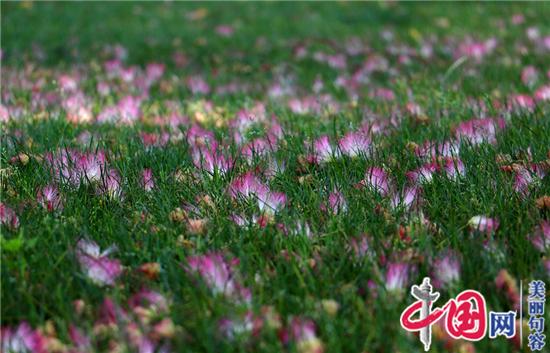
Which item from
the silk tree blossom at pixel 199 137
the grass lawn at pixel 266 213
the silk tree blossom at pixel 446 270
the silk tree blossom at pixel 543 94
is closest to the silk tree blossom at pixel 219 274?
the grass lawn at pixel 266 213

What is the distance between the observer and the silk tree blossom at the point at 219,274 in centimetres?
187

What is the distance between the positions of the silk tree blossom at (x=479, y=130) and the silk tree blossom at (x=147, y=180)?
1.34 metres

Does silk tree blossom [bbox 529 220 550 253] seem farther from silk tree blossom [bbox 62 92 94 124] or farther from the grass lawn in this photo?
silk tree blossom [bbox 62 92 94 124]

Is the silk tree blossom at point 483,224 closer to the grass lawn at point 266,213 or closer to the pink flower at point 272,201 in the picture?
the grass lawn at point 266,213

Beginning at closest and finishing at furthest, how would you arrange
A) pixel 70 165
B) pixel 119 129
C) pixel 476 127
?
pixel 70 165, pixel 476 127, pixel 119 129

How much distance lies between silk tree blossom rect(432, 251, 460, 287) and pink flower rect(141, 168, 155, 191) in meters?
1.12

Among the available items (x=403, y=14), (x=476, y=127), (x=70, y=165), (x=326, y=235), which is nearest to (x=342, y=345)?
(x=326, y=235)

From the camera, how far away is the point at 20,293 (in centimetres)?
189

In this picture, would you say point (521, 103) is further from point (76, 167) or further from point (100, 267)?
point (100, 267)

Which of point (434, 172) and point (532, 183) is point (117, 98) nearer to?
point (434, 172)

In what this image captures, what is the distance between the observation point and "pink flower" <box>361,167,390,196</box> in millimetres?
2428

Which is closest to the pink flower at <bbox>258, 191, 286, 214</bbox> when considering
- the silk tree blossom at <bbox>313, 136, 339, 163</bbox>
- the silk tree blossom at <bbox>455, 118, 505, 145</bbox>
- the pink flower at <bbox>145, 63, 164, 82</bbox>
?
the silk tree blossom at <bbox>313, 136, 339, 163</bbox>

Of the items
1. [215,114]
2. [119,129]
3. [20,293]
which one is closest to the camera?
[20,293]

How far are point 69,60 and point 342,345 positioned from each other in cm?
511
